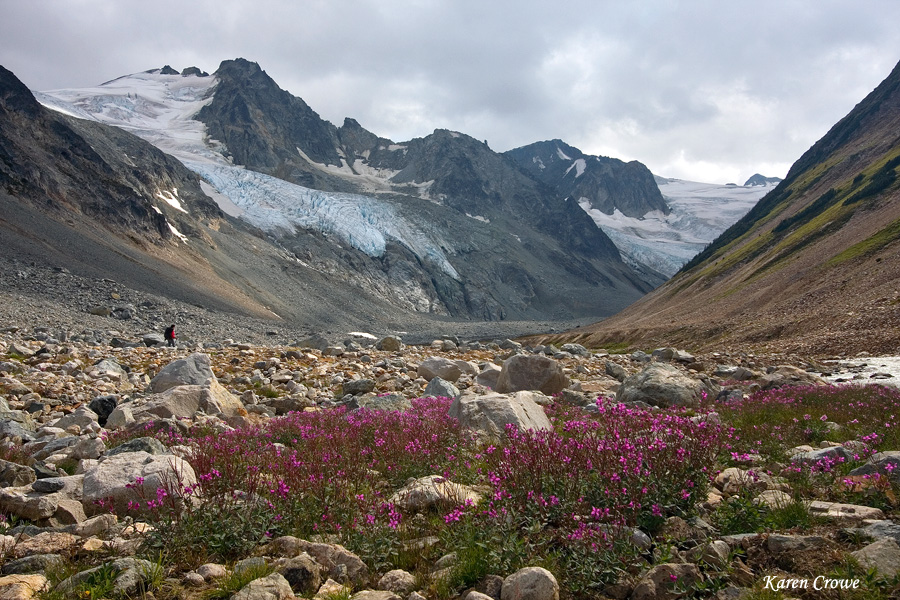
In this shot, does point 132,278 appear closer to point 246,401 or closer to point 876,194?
point 246,401

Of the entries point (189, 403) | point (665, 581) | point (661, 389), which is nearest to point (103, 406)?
point (189, 403)

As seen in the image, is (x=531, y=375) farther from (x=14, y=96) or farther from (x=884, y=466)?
(x=14, y=96)

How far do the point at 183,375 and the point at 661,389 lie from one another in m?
10.7

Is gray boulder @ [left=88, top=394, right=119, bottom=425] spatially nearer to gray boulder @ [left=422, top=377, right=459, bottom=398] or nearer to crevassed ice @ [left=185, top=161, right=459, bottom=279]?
gray boulder @ [left=422, top=377, right=459, bottom=398]

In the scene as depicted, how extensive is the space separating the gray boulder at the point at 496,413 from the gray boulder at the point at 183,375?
648 cm

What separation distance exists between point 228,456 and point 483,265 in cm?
15123

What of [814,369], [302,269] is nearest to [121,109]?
[302,269]

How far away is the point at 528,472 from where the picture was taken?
4.66 meters

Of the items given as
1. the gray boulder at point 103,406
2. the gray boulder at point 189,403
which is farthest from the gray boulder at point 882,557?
the gray boulder at point 103,406

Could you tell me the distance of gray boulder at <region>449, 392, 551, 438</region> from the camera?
284 inches

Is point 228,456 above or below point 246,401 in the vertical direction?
above

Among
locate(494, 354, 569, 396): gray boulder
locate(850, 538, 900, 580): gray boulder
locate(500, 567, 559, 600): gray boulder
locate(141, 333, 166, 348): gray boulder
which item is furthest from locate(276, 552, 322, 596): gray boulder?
locate(141, 333, 166, 348): gray boulder

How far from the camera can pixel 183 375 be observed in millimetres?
11609

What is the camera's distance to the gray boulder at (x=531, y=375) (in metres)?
13.5
